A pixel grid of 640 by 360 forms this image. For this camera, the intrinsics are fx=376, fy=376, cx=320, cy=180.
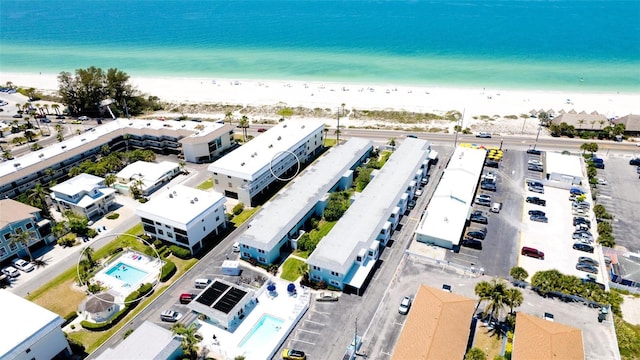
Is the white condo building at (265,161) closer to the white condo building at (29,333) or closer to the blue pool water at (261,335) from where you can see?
the blue pool water at (261,335)

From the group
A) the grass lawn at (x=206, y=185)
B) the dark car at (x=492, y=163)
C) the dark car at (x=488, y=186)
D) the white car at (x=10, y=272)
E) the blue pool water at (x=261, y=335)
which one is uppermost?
the dark car at (x=492, y=163)

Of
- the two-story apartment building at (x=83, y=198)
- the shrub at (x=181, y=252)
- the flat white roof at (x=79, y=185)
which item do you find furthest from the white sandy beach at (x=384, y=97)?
the shrub at (x=181, y=252)

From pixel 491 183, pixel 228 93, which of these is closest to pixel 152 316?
pixel 491 183

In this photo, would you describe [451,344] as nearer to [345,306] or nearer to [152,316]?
[345,306]

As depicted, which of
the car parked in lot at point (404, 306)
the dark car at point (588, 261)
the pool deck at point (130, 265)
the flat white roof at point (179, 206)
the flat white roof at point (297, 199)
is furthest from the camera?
the flat white roof at point (179, 206)

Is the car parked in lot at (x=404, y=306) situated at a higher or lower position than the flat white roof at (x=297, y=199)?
lower

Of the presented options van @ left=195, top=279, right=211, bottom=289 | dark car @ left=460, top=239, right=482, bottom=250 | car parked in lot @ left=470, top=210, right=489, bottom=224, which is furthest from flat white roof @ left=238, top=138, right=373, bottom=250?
car parked in lot @ left=470, top=210, right=489, bottom=224

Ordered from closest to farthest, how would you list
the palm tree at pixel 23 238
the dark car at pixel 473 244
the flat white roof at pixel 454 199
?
the palm tree at pixel 23 238
the dark car at pixel 473 244
the flat white roof at pixel 454 199
